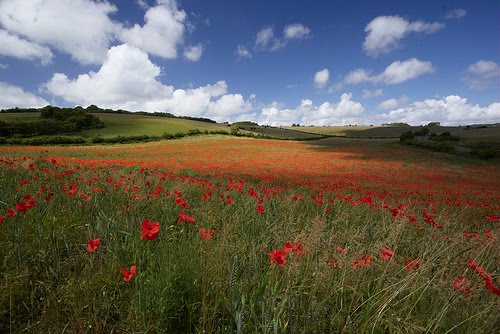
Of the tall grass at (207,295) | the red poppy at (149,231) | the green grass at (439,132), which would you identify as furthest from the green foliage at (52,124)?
the green grass at (439,132)

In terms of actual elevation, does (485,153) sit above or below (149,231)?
below

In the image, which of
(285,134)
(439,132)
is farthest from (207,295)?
(285,134)

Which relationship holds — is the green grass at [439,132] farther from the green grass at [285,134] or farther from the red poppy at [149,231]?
the red poppy at [149,231]

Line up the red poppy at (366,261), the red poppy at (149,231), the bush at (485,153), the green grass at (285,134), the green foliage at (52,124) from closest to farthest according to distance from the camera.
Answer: the red poppy at (149,231), the red poppy at (366,261), the bush at (485,153), the green foliage at (52,124), the green grass at (285,134)

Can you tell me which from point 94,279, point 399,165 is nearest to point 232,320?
point 94,279

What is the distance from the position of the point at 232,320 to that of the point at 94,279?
1.27 metres

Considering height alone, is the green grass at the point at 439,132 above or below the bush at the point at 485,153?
above

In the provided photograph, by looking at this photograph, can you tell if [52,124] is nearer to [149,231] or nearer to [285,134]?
[285,134]

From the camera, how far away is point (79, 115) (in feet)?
191

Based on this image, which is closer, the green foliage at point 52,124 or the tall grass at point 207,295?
the tall grass at point 207,295

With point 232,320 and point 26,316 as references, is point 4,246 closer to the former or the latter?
point 26,316

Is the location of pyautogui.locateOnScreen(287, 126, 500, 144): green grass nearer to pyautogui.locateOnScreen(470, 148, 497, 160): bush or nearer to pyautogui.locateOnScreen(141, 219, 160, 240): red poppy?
pyautogui.locateOnScreen(470, 148, 497, 160): bush

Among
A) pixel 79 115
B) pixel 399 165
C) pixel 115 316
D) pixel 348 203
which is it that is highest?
pixel 79 115

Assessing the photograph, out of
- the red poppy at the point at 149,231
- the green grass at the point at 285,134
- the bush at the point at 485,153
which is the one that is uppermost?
the red poppy at the point at 149,231
